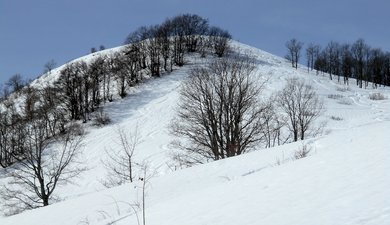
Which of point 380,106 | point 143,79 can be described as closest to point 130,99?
point 143,79

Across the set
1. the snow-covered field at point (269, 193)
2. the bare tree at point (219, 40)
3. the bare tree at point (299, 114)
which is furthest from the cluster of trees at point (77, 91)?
the snow-covered field at point (269, 193)

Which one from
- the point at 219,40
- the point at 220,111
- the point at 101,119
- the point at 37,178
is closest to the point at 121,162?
the point at 37,178

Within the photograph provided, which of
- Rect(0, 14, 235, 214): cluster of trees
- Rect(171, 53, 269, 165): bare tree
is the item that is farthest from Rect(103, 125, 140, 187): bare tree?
Rect(171, 53, 269, 165): bare tree

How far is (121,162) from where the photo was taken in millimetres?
31672

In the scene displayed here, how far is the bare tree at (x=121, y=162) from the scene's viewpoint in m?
26.7

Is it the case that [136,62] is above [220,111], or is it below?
above

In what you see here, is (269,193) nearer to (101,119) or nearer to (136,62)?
(101,119)

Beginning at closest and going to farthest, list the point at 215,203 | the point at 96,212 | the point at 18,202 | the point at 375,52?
the point at 215,203, the point at 96,212, the point at 18,202, the point at 375,52

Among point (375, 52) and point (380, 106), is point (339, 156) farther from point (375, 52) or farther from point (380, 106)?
point (375, 52)

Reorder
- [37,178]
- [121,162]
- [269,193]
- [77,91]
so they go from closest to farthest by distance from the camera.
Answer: [269,193] → [121,162] → [37,178] → [77,91]

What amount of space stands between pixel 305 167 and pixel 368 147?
141cm

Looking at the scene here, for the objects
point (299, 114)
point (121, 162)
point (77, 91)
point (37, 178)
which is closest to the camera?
point (121, 162)

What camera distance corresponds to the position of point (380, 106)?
4494 centimetres

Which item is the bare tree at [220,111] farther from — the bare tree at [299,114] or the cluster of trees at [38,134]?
the cluster of trees at [38,134]
